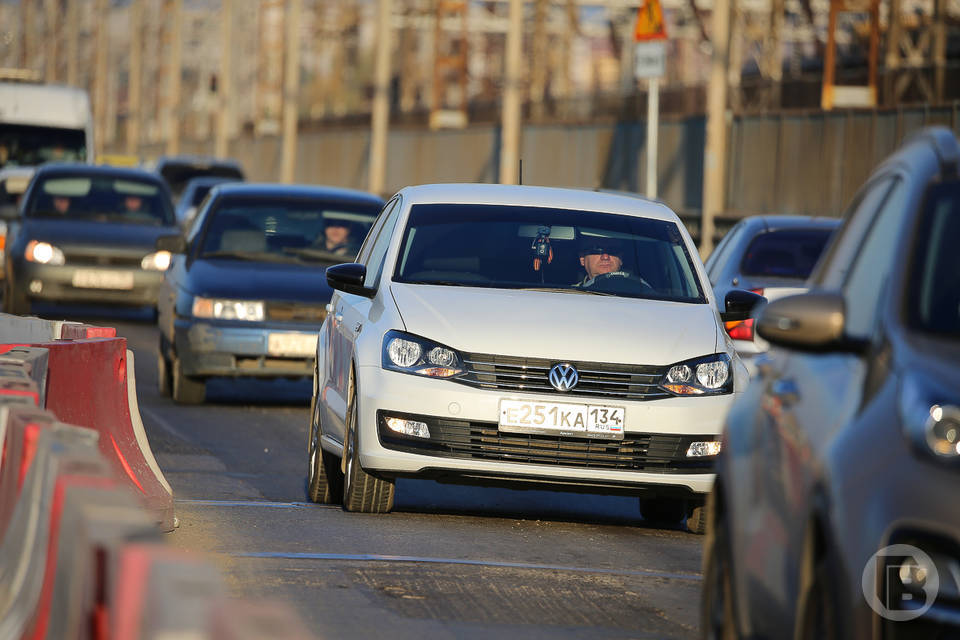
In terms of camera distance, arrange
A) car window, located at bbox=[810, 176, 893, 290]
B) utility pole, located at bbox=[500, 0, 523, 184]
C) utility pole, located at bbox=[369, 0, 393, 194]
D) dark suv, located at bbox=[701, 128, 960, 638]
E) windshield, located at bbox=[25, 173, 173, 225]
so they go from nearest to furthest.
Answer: dark suv, located at bbox=[701, 128, 960, 638]
car window, located at bbox=[810, 176, 893, 290]
windshield, located at bbox=[25, 173, 173, 225]
utility pole, located at bbox=[500, 0, 523, 184]
utility pole, located at bbox=[369, 0, 393, 194]

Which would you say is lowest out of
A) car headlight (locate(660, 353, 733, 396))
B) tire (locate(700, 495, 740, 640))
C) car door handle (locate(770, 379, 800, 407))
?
car headlight (locate(660, 353, 733, 396))

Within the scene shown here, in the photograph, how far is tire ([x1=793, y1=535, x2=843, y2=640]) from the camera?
4.60m

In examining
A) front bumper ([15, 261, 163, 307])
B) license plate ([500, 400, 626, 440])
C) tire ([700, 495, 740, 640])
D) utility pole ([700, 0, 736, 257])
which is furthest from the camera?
utility pole ([700, 0, 736, 257])

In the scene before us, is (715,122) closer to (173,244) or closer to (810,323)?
(173,244)

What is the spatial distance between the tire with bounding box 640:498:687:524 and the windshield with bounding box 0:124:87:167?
26168mm

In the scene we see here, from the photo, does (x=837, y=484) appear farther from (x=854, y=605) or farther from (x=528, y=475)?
(x=528, y=475)

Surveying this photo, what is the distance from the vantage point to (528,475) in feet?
31.1

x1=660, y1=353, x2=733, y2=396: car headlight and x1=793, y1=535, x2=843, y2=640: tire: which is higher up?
x1=793, y1=535, x2=843, y2=640: tire

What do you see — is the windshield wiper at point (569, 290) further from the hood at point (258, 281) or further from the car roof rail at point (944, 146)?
the hood at point (258, 281)

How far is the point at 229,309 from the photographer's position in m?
15.7

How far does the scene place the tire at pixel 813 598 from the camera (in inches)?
181

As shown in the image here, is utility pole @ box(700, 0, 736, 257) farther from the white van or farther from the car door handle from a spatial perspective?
the car door handle

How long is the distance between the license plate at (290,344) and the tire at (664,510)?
17.5ft

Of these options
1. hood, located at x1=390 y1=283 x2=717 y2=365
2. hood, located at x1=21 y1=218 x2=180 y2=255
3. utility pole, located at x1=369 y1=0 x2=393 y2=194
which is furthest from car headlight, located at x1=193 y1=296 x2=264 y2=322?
utility pole, located at x1=369 y1=0 x2=393 y2=194
